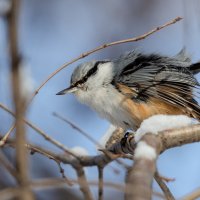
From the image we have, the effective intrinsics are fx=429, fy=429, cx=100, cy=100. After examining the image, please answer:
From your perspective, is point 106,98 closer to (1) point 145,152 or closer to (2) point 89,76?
(2) point 89,76

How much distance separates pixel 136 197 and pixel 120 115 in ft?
5.19

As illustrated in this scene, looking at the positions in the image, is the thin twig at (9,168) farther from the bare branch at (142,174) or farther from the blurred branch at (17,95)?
the bare branch at (142,174)

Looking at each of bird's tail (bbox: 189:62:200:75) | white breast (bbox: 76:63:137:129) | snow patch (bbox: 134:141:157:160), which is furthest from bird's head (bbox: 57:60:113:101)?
snow patch (bbox: 134:141:157:160)

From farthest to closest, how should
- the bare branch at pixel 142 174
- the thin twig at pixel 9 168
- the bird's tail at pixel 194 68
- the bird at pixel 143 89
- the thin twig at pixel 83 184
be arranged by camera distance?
1. the bird's tail at pixel 194 68
2. the bird at pixel 143 89
3. the thin twig at pixel 83 184
4. the bare branch at pixel 142 174
5. the thin twig at pixel 9 168

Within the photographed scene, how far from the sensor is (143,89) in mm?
2312

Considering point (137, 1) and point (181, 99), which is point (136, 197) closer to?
point (181, 99)

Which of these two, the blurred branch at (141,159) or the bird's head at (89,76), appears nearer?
the blurred branch at (141,159)

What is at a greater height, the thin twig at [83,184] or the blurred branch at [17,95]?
the blurred branch at [17,95]

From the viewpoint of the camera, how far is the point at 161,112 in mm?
2264

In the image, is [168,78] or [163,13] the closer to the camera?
[168,78]

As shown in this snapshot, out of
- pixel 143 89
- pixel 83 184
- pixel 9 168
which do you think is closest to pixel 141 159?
pixel 83 184

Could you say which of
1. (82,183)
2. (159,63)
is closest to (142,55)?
(159,63)

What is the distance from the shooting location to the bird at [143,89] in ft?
7.43

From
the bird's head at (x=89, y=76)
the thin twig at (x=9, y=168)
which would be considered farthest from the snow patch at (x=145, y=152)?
the bird's head at (x=89, y=76)
